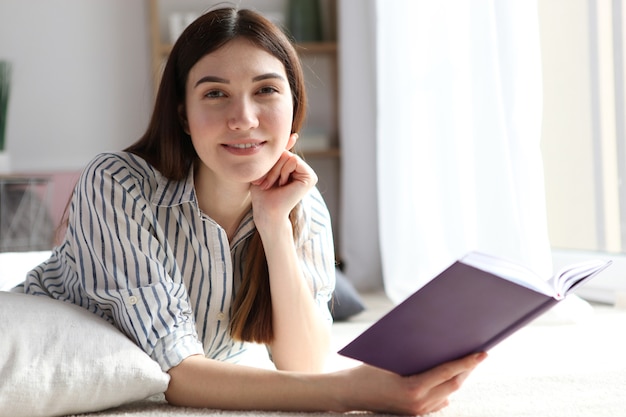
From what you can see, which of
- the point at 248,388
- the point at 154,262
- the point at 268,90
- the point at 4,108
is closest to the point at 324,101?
the point at 4,108

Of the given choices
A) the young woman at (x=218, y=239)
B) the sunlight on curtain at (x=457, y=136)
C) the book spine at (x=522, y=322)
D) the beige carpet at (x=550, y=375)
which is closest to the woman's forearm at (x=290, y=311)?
the young woman at (x=218, y=239)

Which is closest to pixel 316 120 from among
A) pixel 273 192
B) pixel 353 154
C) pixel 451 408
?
pixel 353 154

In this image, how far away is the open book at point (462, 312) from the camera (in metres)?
0.96

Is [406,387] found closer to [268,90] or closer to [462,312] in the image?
[462,312]

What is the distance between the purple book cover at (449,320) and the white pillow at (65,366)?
309mm

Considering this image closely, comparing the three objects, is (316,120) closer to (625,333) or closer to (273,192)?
(625,333)

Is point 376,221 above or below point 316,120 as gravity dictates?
below

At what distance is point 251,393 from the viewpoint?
1.17m

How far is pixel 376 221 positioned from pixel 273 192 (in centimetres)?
240

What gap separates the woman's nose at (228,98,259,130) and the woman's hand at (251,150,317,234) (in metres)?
0.12

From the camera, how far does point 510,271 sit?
967mm

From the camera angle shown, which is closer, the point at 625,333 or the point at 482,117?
the point at 625,333

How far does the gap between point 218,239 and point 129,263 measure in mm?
173

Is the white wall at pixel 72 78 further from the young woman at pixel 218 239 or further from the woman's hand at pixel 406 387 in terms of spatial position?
the woman's hand at pixel 406 387
